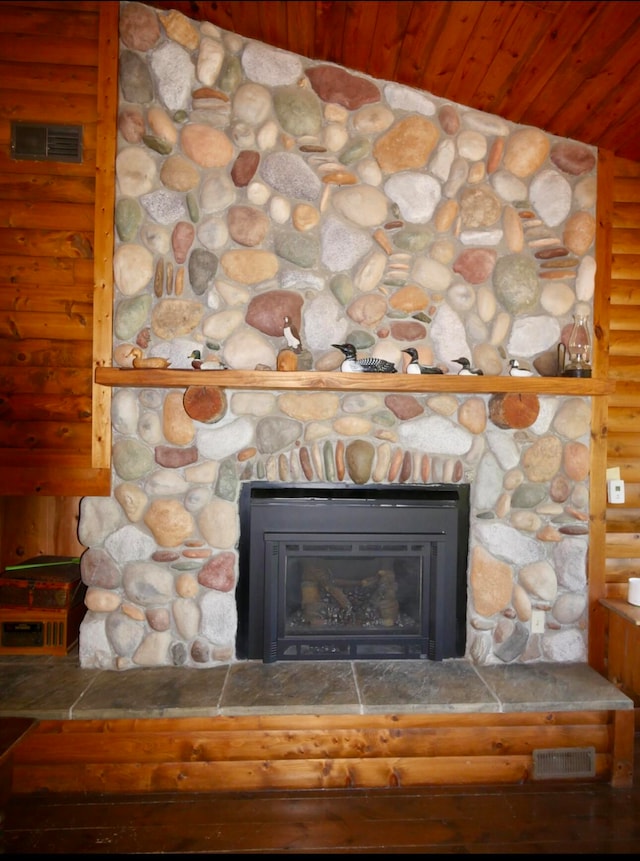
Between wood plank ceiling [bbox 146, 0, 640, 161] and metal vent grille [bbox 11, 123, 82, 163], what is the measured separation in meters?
0.69

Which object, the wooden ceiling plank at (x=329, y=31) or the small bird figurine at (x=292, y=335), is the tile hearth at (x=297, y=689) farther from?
the wooden ceiling plank at (x=329, y=31)

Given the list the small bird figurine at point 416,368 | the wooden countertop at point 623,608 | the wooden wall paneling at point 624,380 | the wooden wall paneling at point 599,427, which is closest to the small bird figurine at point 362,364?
the small bird figurine at point 416,368

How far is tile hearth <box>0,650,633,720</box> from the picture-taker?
71.0 inches

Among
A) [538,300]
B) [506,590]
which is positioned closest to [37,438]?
[506,590]

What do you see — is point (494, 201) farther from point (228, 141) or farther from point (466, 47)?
point (228, 141)

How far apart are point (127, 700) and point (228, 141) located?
2.28 meters

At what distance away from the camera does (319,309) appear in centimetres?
213

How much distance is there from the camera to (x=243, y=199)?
2.12 m

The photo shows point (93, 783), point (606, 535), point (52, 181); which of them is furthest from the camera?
point (606, 535)

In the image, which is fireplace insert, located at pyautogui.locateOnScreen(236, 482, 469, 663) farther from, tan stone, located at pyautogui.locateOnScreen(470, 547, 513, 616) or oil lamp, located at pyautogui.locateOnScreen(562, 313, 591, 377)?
oil lamp, located at pyautogui.locateOnScreen(562, 313, 591, 377)

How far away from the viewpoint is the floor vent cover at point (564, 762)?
188 centimetres

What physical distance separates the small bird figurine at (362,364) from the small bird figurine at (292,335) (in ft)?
0.52

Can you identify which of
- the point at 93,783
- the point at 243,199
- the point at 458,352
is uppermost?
the point at 243,199

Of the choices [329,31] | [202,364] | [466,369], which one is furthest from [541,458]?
[329,31]
